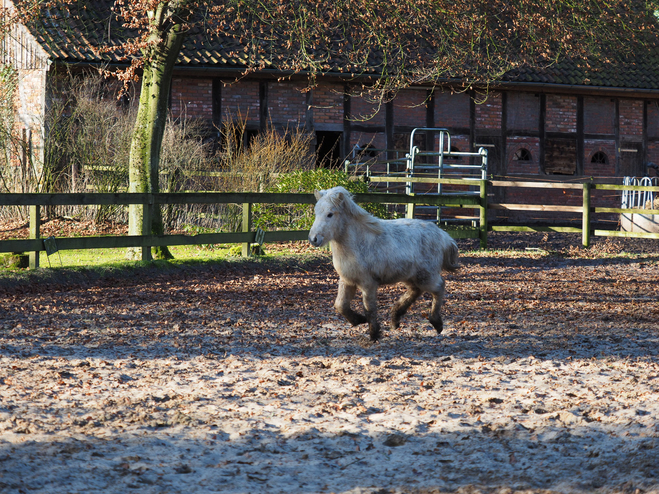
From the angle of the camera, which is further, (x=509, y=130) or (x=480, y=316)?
(x=509, y=130)

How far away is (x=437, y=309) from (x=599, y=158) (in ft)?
64.9

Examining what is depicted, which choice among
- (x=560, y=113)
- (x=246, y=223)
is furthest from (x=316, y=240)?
(x=560, y=113)

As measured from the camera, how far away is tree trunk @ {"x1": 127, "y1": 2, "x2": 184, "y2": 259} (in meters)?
11.8

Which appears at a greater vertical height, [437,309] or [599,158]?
[599,158]

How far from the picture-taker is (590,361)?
6.07 m

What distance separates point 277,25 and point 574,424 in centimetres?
874

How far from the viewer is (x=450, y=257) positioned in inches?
301

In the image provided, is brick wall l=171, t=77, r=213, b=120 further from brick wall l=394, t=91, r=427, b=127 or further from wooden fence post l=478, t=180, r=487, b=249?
wooden fence post l=478, t=180, r=487, b=249

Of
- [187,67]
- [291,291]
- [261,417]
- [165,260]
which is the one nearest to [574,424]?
[261,417]

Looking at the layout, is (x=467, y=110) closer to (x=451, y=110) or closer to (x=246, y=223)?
(x=451, y=110)

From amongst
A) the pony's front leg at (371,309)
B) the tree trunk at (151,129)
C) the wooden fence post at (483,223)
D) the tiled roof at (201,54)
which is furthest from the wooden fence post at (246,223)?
the pony's front leg at (371,309)

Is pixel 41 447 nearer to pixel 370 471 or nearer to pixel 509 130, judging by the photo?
pixel 370 471

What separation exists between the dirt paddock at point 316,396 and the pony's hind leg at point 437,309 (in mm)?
144

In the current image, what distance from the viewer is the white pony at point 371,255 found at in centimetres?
655
